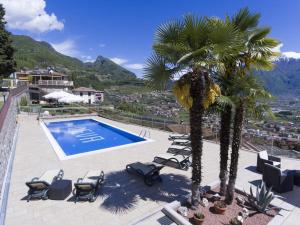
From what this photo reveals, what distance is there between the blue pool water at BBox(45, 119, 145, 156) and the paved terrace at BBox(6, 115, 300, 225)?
1.80 m

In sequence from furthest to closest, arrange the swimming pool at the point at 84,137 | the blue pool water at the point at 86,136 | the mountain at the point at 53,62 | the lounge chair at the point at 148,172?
the mountain at the point at 53,62
the blue pool water at the point at 86,136
the swimming pool at the point at 84,137
the lounge chair at the point at 148,172

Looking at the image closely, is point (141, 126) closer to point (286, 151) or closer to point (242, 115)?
point (286, 151)

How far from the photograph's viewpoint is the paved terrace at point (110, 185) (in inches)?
207

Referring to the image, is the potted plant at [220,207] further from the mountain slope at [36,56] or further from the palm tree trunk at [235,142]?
the mountain slope at [36,56]

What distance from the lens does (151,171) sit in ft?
23.0

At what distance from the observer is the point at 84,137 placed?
49.6ft

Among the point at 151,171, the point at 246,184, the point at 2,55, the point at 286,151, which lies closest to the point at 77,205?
the point at 151,171

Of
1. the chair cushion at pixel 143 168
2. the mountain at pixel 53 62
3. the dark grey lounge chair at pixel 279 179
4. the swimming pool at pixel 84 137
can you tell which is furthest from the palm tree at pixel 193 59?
the mountain at pixel 53 62

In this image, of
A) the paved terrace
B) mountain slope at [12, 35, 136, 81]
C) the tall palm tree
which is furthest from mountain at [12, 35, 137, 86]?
the tall palm tree

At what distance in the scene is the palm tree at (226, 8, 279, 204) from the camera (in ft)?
16.5

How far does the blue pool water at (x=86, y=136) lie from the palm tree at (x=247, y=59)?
339 inches

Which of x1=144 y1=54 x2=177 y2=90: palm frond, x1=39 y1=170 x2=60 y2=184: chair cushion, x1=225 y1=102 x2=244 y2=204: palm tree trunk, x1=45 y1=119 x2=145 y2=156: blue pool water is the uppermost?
x1=144 y1=54 x2=177 y2=90: palm frond

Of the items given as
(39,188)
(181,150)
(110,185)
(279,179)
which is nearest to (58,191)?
(39,188)

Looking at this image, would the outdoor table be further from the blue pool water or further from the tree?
the tree
